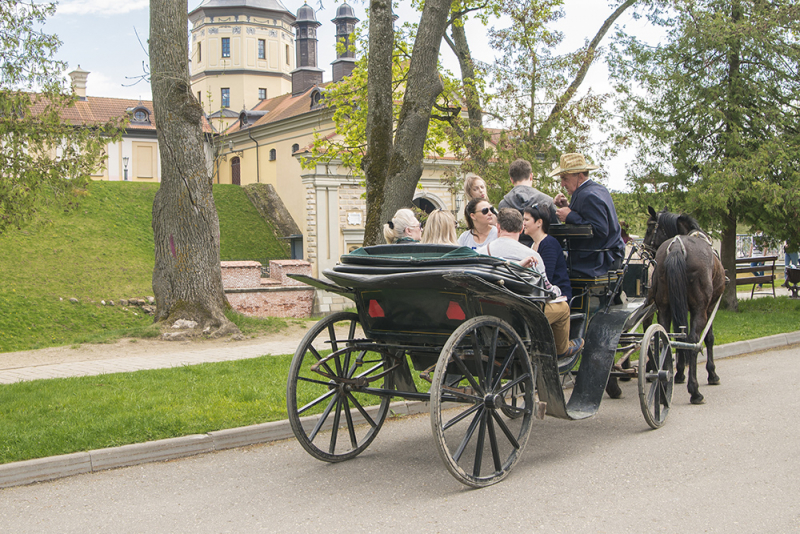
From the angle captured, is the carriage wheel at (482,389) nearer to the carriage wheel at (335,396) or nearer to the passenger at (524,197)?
the carriage wheel at (335,396)

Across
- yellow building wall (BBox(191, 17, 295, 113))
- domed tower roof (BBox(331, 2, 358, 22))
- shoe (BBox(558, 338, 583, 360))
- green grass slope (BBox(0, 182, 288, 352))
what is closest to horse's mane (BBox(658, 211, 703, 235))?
shoe (BBox(558, 338, 583, 360))

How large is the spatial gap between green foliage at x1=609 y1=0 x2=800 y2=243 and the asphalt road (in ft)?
30.7

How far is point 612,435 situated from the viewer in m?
6.10

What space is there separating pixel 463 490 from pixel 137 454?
8.63 feet

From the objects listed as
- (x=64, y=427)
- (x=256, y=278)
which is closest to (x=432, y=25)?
(x=64, y=427)

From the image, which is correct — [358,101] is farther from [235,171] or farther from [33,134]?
[235,171]

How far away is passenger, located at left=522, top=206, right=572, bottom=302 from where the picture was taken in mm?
5797

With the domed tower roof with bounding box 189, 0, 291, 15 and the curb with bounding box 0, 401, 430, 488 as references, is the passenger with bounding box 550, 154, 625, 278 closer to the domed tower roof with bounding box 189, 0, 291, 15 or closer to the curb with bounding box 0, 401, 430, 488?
the curb with bounding box 0, 401, 430, 488

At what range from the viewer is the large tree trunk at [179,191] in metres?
13.2

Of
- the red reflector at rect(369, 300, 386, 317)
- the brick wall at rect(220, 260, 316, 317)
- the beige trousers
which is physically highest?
the red reflector at rect(369, 300, 386, 317)

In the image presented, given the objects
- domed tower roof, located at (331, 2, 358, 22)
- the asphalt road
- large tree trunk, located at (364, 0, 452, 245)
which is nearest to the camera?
the asphalt road

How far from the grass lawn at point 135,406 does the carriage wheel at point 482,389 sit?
233 cm

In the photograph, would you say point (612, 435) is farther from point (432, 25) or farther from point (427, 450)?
point (432, 25)

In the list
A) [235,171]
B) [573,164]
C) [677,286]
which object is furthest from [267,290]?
[235,171]
